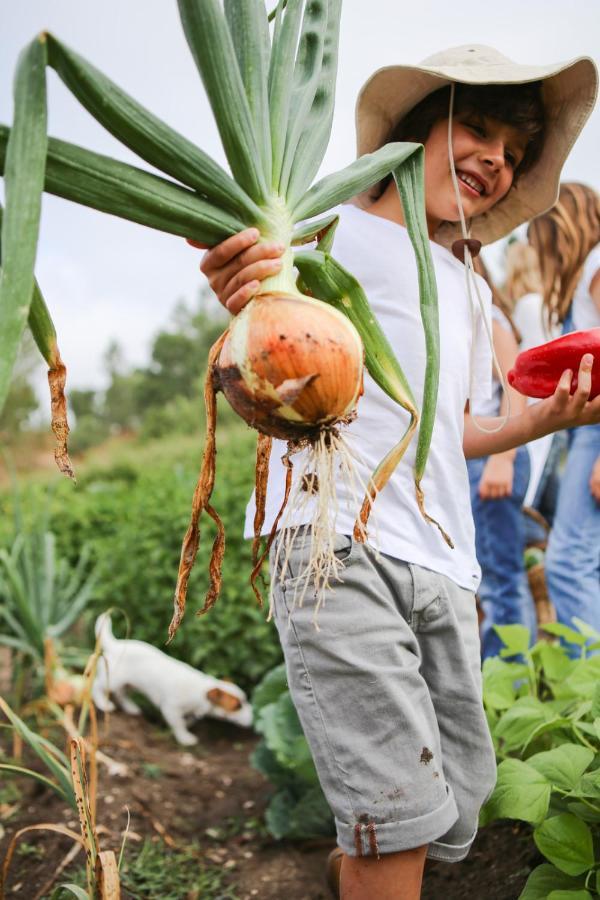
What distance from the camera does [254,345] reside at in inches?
40.6

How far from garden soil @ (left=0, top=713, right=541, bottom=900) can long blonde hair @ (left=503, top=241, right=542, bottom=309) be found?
227 cm

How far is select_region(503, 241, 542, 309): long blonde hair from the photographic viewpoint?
3.46 metres

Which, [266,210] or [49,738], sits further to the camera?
[49,738]

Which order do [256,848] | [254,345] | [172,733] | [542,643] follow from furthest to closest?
[172,733]
[256,848]
[542,643]
[254,345]

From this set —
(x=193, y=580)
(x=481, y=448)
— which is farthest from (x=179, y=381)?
(x=481, y=448)

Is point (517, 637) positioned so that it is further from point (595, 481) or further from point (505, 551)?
point (505, 551)

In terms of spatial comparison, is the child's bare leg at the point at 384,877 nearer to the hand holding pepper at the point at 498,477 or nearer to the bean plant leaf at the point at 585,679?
the bean plant leaf at the point at 585,679

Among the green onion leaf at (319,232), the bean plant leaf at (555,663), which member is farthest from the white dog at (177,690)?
the green onion leaf at (319,232)

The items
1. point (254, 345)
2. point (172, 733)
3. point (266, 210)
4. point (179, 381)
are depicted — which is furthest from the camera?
point (179, 381)

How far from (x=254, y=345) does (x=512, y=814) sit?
1.12 m

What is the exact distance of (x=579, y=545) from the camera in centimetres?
292

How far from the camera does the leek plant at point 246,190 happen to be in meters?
0.89

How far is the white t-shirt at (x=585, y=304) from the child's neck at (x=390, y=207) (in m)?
1.18

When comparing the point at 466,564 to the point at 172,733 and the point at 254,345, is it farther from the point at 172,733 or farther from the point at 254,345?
the point at 172,733
